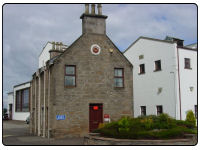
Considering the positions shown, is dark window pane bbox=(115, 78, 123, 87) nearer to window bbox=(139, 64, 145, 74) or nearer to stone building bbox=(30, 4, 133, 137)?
stone building bbox=(30, 4, 133, 137)

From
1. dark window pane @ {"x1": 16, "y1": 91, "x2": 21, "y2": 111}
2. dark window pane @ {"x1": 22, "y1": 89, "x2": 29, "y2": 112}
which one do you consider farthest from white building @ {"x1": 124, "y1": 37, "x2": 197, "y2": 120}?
dark window pane @ {"x1": 16, "y1": 91, "x2": 21, "y2": 111}

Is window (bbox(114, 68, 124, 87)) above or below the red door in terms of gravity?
above

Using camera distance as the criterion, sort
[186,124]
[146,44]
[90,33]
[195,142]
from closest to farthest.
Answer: [195,142], [186,124], [90,33], [146,44]

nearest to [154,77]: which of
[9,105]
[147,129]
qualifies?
[147,129]

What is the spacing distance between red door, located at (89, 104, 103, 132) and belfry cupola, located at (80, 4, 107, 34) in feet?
18.3

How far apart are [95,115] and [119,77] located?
11.6 ft

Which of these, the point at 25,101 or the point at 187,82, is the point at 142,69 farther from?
the point at 25,101

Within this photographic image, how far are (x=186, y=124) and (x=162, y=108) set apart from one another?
12.0 m

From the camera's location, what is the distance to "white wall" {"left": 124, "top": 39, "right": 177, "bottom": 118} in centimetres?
2714

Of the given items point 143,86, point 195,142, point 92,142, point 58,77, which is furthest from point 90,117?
point 143,86

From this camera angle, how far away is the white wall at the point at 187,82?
2680cm

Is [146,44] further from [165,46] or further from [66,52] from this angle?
[66,52]

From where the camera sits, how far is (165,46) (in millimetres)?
28266

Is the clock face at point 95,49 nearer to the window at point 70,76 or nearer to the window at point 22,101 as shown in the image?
the window at point 70,76
